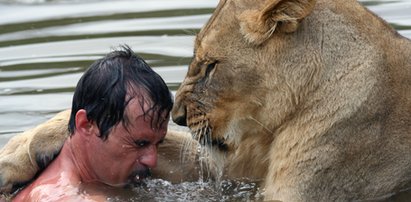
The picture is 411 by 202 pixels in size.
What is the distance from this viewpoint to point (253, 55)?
247 inches

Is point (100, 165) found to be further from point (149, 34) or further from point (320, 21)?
point (149, 34)

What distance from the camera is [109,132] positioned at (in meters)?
6.57

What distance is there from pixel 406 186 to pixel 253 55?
102cm

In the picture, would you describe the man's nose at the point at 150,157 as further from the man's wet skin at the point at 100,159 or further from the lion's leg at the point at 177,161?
Result: the lion's leg at the point at 177,161

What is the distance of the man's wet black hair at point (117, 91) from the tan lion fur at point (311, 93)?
17cm

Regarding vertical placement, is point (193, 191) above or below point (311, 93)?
below

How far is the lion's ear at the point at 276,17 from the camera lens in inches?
242

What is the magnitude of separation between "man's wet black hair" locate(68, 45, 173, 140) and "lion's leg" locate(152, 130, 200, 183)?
1.83 feet

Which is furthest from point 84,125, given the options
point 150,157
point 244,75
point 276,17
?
point 276,17

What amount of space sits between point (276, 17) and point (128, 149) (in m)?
1.01

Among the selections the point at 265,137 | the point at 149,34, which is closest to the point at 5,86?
the point at 149,34

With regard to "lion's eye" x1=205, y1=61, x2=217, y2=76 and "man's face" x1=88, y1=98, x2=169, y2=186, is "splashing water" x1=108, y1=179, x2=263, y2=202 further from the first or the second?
"lion's eye" x1=205, y1=61, x2=217, y2=76

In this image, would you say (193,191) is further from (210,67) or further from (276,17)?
(276,17)

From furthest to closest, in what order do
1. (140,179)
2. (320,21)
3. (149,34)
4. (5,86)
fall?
(149,34) → (5,86) → (140,179) → (320,21)
